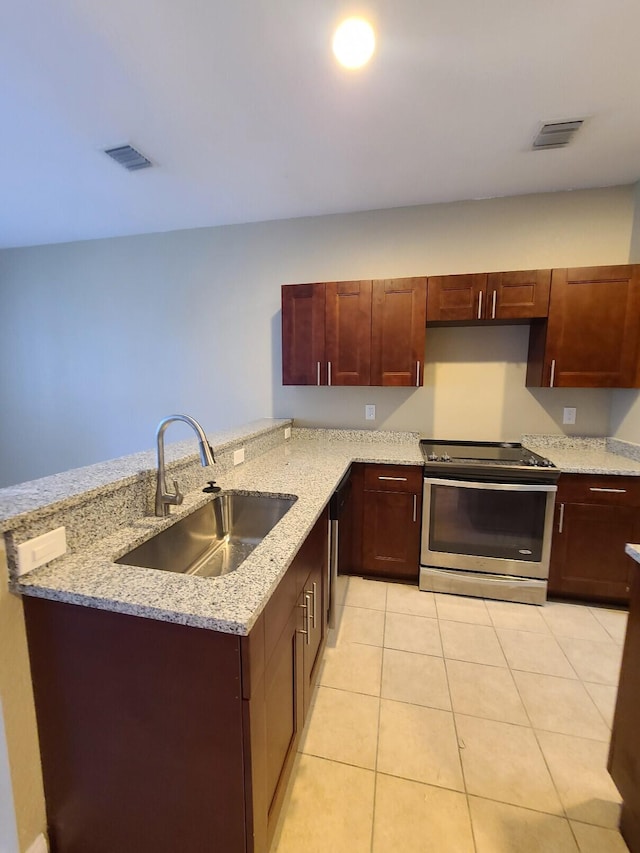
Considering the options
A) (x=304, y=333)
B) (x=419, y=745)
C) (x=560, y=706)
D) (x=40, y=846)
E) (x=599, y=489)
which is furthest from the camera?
(x=304, y=333)

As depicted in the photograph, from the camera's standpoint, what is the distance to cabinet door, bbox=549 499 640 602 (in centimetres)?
229

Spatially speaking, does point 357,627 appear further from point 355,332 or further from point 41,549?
point 355,332

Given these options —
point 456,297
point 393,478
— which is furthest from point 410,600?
point 456,297

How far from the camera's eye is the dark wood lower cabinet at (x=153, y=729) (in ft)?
2.86

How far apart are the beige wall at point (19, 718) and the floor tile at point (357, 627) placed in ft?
4.42

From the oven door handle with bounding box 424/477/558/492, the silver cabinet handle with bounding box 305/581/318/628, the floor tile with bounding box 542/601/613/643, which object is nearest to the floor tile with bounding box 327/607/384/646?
the silver cabinet handle with bounding box 305/581/318/628

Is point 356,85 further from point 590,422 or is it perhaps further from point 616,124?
point 590,422

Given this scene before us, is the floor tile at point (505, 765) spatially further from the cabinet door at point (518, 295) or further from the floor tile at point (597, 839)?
the cabinet door at point (518, 295)

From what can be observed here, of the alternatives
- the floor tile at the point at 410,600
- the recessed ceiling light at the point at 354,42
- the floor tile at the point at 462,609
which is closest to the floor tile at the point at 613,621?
the floor tile at the point at 462,609

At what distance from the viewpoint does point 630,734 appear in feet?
3.78

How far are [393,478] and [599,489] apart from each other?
1.28 m

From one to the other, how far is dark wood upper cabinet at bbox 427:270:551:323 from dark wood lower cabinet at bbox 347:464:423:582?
3.77 feet

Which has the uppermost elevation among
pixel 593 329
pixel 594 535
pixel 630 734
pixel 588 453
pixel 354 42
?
pixel 354 42

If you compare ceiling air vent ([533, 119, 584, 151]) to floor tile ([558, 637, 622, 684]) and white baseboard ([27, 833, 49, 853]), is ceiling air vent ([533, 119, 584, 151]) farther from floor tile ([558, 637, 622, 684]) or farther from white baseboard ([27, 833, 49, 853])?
white baseboard ([27, 833, 49, 853])
